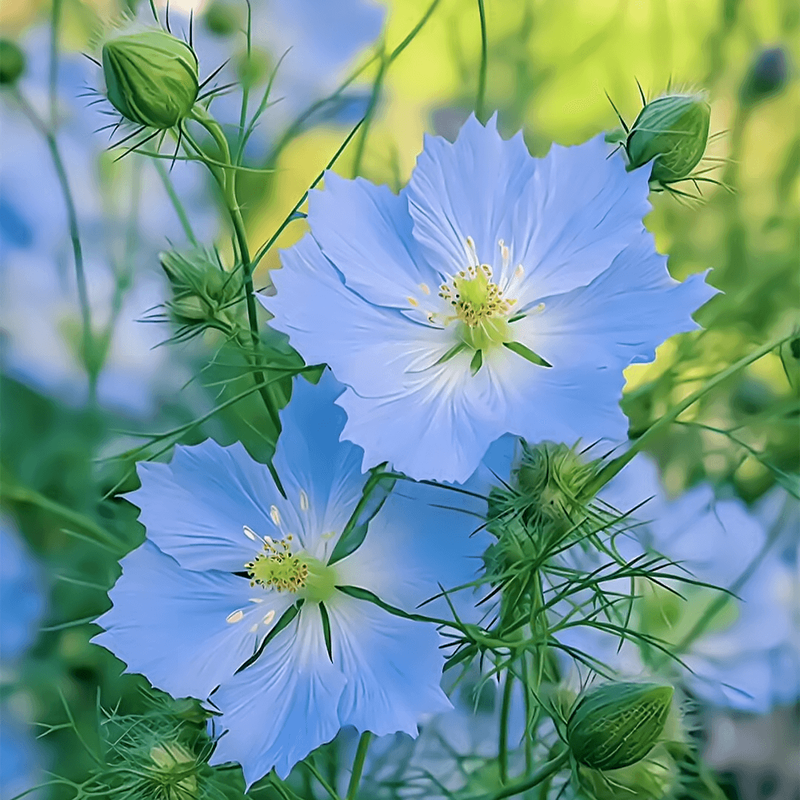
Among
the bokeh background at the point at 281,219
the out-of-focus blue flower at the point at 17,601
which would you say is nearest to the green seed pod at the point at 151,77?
the bokeh background at the point at 281,219

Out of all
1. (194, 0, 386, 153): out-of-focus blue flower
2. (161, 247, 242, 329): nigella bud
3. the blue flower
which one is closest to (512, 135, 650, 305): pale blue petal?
the blue flower

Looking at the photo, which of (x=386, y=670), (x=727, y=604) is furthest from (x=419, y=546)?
(x=727, y=604)

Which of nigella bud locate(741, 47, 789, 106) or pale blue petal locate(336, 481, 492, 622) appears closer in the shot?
pale blue petal locate(336, 481, 492, 622)

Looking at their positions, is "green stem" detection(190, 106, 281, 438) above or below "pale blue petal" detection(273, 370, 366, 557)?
above

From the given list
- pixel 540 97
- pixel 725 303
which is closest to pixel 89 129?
pixel 540 97

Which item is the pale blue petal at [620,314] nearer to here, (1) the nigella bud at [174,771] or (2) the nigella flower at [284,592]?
(2) the nigella flower at [284,592]

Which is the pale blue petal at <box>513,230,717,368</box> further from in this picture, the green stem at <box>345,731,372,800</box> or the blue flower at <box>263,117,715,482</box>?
the green stem at <box>345,731,372,800</box>

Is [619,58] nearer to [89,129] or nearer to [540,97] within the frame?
[540,97]
